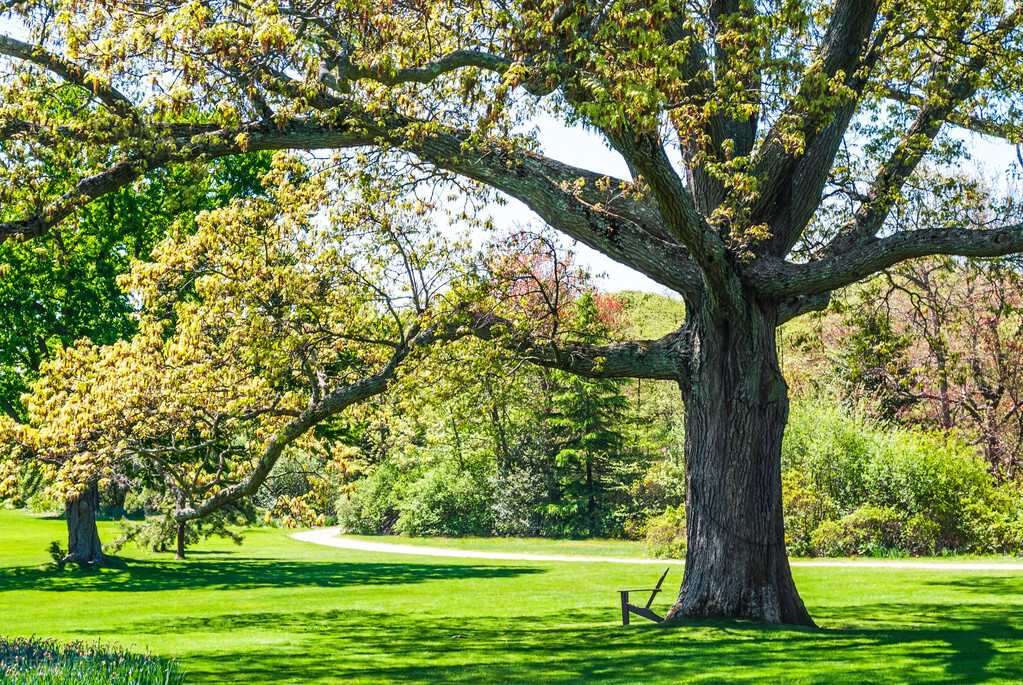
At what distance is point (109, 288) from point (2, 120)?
1859cm

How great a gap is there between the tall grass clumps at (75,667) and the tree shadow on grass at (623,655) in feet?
5.21

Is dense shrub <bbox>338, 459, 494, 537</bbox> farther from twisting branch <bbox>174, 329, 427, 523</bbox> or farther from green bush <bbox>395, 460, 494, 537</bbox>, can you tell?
twisting branch <bbox>174, 329, 427, 523</bbox>

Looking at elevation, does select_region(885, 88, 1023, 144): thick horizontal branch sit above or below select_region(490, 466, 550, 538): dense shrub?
above

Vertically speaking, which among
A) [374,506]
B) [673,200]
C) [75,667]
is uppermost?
[673,200]

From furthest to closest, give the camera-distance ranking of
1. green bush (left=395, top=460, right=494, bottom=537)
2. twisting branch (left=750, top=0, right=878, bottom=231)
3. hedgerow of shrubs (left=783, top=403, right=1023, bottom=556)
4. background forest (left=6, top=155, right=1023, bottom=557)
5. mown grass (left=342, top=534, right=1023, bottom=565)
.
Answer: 1. green bush (left=395, top=460, right=494, bottom=537)
2. hedgerow of shrubs (left=783, top=403, right=1023, bottom=556)
3. mown grass (left=342, top=534, right=1023, bottom=565)
4. background forest (left=6, top=155, right=1023, bottom=557)
5. twisting branch (left=750, top=0, right=878, bottom=231)

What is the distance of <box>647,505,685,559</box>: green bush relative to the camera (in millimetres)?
26734

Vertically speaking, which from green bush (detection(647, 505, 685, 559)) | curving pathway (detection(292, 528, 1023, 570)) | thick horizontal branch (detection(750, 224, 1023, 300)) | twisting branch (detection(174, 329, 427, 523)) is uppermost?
thick horizontal branch (detection(750, 224, 1023, 300))

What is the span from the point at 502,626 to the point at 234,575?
13960mm

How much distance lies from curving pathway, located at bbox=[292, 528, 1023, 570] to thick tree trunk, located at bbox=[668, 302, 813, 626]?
10.5m

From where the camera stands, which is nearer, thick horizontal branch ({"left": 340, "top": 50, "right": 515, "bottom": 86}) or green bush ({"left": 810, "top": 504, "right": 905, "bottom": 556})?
thick horizontal branch ({"left": 340, "top": 50, "right": 515, "bottom": 86})

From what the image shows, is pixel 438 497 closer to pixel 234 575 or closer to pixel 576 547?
pixel 576 547

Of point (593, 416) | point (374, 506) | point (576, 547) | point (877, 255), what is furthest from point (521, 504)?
point (877, 255)

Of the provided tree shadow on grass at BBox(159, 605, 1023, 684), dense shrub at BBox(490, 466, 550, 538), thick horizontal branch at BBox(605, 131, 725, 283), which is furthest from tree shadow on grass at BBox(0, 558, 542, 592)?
thick horizontal branch at BBox(605, 131, 725, 283)

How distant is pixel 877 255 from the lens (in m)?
10.8
